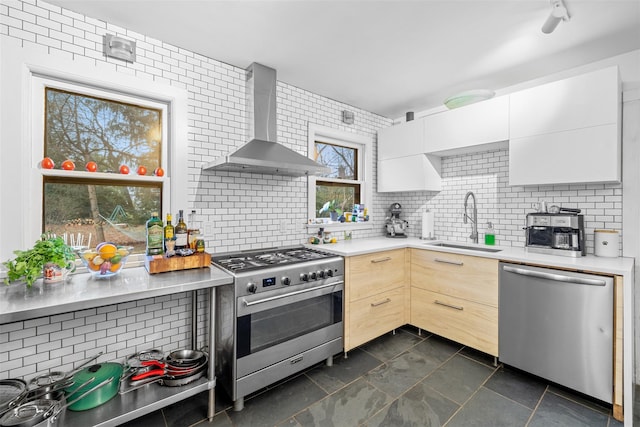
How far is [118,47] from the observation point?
2072 mm

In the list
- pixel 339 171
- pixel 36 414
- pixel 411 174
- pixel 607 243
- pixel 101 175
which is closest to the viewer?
pixel 36 414

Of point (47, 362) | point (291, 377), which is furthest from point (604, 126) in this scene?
point (47, 362)

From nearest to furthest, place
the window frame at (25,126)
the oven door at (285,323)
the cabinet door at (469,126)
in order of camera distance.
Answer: the window frame at (25,126) → the oven door at (285,323) → the cabinet door at (469,126)

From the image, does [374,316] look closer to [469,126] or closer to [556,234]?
[556,234]

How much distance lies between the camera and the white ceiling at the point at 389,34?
6.21ft

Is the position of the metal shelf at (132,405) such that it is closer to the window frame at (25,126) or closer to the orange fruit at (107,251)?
the orange fruit at (107,251)

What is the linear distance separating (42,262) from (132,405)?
0.94 metres

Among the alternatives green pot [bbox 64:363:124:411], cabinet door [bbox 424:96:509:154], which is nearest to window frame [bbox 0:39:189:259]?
green pot [bbox 64:363:124:411]

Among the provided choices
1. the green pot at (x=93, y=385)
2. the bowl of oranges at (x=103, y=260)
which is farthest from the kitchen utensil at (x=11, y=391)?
the bowl of oranges at (x=103, y=260)

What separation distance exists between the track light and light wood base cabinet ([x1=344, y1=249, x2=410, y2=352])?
2069 millimetres

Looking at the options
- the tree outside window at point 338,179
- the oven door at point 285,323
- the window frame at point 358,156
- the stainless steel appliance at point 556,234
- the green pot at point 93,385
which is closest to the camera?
the green pot at point 93,385

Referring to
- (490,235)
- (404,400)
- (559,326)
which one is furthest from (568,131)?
(404,400)

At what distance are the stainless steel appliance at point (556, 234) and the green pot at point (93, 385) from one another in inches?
130

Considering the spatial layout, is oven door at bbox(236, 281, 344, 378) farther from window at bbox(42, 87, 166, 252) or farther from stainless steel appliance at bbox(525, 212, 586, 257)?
stainless steel appliance at bbox(525, 212, 586, 257)
